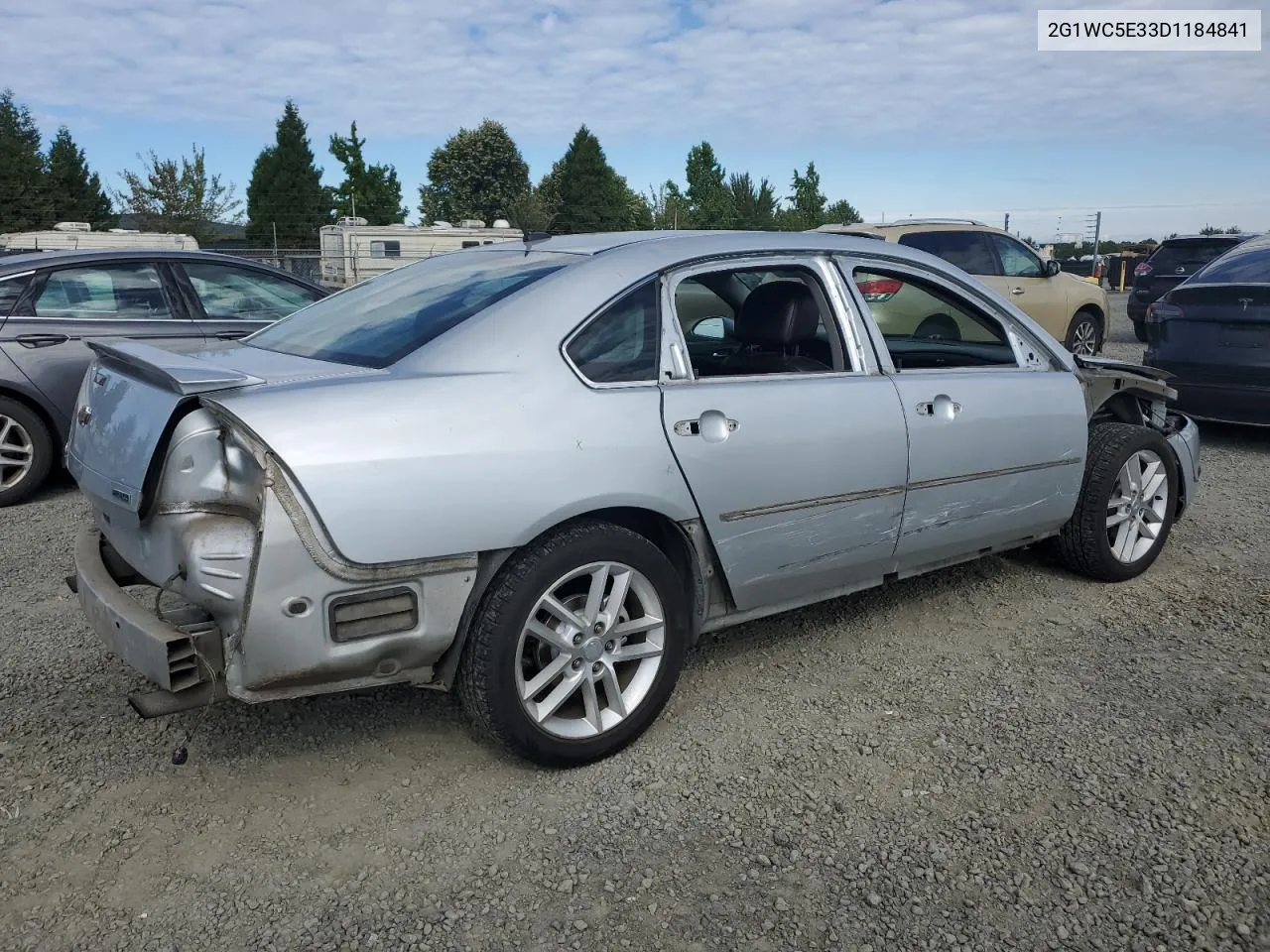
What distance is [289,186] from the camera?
51969 millimetres

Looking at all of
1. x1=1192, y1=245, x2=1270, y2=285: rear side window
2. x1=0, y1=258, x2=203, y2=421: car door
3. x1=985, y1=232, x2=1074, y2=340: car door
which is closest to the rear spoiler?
x1=0, y1=258, x2=203, y2=421: car door

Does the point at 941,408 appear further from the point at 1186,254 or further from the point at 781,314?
the point at 1186,254

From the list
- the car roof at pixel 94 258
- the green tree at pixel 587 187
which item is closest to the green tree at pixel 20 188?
the green tree at pixel 587 187

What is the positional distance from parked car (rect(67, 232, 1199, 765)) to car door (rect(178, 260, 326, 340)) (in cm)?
321

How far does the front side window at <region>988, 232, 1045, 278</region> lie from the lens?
10836 mm

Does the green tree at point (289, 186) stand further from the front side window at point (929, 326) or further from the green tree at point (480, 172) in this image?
the front side window at point (929, 326)

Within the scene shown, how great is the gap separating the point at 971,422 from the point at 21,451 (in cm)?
548

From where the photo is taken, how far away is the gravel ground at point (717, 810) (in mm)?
2410

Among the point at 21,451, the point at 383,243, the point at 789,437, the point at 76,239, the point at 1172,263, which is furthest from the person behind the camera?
the point at 383,243

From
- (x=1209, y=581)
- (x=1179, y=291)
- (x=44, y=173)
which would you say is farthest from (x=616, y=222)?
(x=1209, y=581)

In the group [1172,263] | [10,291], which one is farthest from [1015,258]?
[10,291]

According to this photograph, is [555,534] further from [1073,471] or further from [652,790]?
[1073,471]

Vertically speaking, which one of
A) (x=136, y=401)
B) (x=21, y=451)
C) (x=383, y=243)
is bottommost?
(x=21, y=451)

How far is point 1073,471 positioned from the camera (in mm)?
4344
